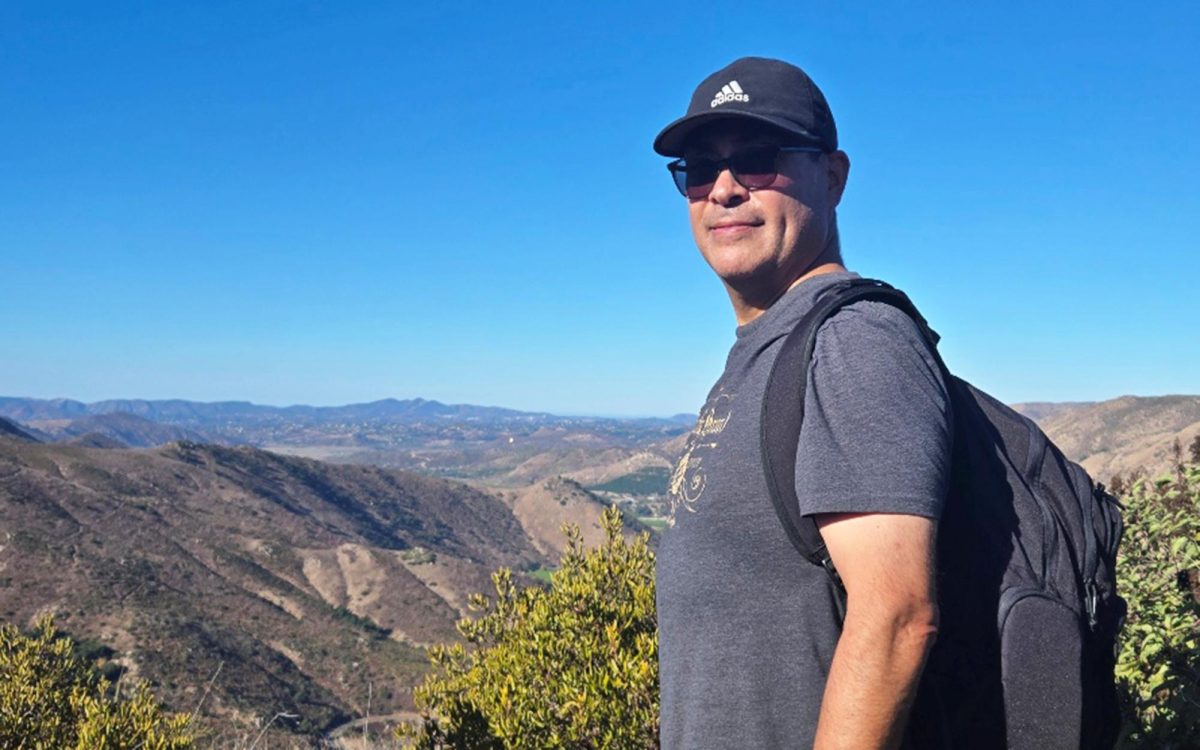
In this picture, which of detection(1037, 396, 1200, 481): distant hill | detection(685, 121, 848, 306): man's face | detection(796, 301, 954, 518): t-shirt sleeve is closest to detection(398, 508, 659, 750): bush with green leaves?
detection(685, 121, 848, 306): man's face

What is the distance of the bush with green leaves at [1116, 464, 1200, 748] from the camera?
3.78 m

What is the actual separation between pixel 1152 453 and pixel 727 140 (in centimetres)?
7786

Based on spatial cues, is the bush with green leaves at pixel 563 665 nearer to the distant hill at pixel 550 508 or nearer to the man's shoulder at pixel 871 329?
the man's shoulder at pixel 871 329

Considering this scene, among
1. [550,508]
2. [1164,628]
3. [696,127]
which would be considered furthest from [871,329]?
[550,508]

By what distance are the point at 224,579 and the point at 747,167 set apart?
7295 centimetres

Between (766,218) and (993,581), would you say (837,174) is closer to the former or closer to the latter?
(766,218)

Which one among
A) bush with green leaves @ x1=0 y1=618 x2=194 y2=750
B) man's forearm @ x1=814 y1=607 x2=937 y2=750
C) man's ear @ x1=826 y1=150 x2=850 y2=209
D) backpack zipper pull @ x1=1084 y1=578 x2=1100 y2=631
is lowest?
bush with green leaves @ x1=0 y1=618 x2=194 y2=750

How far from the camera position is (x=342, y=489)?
137 m

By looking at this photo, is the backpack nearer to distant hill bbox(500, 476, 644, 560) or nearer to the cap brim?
the cap brim

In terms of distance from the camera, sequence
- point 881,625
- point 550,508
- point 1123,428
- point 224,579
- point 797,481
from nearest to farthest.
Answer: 1. point 881,625
2. point 797,481
3. point 224,579
4. point 1123,428
5. point 550,508

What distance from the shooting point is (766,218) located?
2.35 metres

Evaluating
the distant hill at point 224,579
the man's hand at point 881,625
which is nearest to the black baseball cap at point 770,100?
the man's hand at point 881,625

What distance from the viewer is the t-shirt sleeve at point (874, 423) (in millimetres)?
1643

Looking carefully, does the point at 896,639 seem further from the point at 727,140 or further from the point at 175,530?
the point at 175,530
